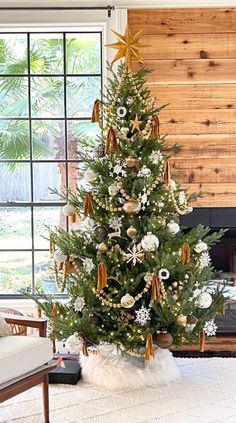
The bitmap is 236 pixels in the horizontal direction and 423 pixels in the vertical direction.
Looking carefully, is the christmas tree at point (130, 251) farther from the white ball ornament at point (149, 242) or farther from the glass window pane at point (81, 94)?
the glass window pane at point (81, 94)

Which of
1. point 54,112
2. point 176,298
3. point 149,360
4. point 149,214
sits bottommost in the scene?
point 149,360

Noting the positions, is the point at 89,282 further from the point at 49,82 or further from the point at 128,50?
the point at 49,82

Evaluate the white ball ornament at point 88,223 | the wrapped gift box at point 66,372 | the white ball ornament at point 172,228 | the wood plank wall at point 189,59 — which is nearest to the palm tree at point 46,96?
the wood plank wall at point 189,59

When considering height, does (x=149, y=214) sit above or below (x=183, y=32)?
below

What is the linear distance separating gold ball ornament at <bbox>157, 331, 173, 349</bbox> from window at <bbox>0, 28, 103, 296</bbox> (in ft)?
5.18

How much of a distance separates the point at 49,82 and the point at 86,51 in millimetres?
383

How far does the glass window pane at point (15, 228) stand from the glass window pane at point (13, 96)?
0.77 m

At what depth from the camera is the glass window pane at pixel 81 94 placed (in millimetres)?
5176

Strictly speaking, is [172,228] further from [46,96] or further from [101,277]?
[46,96]

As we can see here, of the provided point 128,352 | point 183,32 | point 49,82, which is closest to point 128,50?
point 183,32

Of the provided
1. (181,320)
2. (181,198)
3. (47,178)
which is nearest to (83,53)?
(47,178)

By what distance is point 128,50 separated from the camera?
13.7ft

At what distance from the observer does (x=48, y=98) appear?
204 inches

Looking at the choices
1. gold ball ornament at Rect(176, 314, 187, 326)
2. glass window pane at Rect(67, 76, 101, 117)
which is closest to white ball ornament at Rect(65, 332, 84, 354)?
gold ball ornament at Rect(176, 314, 187, 326)
